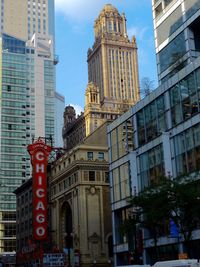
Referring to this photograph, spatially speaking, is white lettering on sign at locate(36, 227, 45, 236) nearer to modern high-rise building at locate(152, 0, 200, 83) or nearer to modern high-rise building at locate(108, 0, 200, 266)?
modern high-rise building at locate(108, 0, 200, 266)

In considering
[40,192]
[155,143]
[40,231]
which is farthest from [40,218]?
[155,143]

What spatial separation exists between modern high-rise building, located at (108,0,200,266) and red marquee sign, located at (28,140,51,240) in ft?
73.5

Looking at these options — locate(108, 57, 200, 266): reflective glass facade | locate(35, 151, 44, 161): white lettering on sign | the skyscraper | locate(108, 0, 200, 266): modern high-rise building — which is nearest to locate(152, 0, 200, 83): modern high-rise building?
locate(108, 0, 200, 266): modern high-rise building

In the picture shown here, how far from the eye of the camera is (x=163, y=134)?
54.7 meters

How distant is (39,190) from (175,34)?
3680 centimetres

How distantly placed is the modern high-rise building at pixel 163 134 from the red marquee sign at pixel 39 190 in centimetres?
2241

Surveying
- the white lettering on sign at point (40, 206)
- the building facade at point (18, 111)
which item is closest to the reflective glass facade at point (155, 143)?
the white lettering on sign at point (40, 206)

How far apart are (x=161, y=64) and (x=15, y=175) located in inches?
4470

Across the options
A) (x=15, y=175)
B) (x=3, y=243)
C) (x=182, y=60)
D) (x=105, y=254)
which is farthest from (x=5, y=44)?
(x=182, y=60)

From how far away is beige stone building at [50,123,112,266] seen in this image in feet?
276

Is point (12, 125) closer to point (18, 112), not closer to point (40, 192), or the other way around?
point (18, 112)

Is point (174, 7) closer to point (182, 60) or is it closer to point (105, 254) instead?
point (182, 60)

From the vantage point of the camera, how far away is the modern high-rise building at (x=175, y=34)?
202 feet

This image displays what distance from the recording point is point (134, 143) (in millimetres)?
62219
